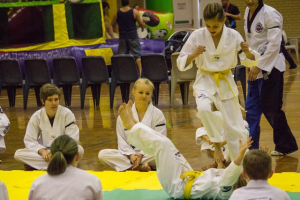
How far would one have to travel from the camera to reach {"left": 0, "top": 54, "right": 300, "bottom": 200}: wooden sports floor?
16.1 feet

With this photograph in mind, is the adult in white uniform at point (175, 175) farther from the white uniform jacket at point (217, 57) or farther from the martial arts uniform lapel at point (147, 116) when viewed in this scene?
the martial arts uniform lapel at point (147, 116)

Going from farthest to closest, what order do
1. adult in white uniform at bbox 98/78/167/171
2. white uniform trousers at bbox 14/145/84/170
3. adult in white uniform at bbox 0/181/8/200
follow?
white uniform trousers at bbox 14/145/84/170 < adult in white uniform at bbox 98/78/167/171 < adult in white uniform at bbox 0/181/8/200

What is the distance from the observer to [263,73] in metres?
5.86

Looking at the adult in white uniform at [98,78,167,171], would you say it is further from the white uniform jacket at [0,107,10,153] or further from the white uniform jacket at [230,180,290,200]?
the white uniform jacket at [230,180,290,200]

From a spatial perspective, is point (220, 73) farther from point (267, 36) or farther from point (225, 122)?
point (267, 36)

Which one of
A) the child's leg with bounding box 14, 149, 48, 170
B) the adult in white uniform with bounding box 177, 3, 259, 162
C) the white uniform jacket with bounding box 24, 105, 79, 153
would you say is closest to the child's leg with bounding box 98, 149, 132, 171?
the white uniform jacket with bounding box 24, 105, 79, 153

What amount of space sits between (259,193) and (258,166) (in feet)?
0.47

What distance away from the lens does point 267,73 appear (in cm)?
582

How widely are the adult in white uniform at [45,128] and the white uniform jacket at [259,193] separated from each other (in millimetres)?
3093

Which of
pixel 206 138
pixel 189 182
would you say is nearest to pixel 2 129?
pixel 206 138

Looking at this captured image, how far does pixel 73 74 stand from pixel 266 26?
18.0 feet

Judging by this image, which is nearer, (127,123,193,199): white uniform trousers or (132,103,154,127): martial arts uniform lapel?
(127,123,193,199): white uniform trousers

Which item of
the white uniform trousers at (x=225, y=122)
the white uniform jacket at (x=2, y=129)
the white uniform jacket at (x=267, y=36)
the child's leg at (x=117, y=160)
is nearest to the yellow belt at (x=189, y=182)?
the white uniform trousers at (x=225, y=122)

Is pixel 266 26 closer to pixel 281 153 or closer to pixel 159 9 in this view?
pixel 281 153
